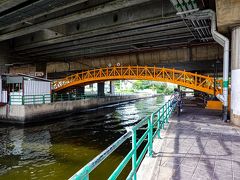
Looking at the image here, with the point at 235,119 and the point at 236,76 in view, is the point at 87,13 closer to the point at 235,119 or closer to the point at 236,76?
the point at 236,76

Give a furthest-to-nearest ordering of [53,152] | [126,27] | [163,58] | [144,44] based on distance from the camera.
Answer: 1. [163,58]
2. [144,44]
3. [126,27]
4. [53,152]

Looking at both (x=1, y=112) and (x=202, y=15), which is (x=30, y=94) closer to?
(x=1, y=112)

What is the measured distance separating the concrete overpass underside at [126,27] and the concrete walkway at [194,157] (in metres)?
3.37

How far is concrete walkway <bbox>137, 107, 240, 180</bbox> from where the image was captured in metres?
4.01

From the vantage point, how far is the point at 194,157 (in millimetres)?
4953

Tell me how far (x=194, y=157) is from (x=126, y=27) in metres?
9.58

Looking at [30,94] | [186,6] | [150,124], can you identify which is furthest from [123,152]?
[30,94]

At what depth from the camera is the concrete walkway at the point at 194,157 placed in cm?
401

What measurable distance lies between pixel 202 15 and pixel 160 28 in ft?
10.7

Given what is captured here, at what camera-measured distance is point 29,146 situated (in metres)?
9.85

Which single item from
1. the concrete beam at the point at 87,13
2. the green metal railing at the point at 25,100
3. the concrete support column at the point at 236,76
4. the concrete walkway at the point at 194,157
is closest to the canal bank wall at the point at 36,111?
the green metal railing at the point at 25,100

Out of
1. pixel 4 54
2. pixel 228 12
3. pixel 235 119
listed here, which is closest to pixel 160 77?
pixel 235 119

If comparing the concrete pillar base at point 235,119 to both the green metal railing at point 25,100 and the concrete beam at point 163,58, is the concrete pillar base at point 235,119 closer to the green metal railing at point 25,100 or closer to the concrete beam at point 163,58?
the concrete beam at point 163,58

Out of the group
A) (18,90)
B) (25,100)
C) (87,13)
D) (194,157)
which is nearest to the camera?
(194,157)
